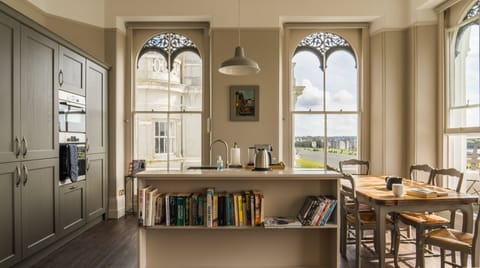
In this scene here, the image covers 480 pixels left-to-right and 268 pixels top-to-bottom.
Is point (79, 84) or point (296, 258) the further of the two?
point (79, 84)

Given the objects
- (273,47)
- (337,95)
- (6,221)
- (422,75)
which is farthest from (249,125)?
(6,221)

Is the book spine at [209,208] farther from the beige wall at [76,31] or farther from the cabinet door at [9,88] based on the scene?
the beige wall at [76,31]

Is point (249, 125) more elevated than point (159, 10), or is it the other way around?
point (159, 10)

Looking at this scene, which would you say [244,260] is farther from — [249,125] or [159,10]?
[159,10]

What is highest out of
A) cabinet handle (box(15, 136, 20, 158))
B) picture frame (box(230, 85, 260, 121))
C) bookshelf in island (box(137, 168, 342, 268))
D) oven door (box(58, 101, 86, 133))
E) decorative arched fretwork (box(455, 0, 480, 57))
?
decorative arched fretwork (box(455, 0, 480, 57))

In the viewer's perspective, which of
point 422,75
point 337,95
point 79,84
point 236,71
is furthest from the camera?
point 337,95

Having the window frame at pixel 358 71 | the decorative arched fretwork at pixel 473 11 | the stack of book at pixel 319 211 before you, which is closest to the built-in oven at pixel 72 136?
the stack of book at pixel 319 211

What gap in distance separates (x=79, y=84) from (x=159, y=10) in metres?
1.87

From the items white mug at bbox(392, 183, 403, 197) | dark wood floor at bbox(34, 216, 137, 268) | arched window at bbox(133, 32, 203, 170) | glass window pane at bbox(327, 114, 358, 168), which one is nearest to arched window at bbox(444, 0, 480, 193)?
glass window pane at bbox(327, 114, 358, 168)

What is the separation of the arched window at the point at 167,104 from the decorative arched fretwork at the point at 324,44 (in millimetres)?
1961

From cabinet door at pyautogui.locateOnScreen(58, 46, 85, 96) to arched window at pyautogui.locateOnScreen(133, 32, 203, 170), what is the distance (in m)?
1.38

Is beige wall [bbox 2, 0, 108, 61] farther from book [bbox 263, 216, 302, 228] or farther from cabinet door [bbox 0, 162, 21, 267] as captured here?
book [bbox 263, 216, 302, 228]

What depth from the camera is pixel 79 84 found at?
403 cm

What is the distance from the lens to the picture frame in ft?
16.5
